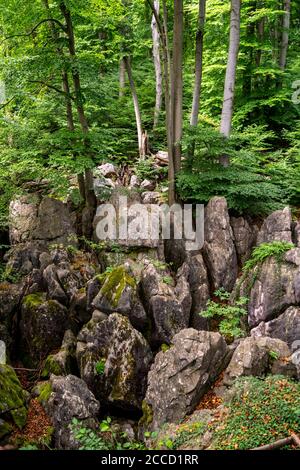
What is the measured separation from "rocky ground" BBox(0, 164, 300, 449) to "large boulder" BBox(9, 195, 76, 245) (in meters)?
0.03

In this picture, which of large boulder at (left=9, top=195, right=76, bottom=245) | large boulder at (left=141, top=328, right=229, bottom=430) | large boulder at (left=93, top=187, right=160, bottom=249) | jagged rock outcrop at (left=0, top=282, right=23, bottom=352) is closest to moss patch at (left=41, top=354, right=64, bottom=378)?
jagged rock outcrop at (left=0, top=282, right=23, bottom=352)

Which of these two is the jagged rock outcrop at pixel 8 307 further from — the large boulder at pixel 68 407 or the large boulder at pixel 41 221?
the large boulder at pixel 68 407

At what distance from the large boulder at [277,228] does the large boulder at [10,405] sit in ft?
23.3

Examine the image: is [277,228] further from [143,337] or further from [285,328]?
[143,337]

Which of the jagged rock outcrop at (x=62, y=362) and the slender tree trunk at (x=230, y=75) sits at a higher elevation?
the slender tree trunk at (x=230, y=75)

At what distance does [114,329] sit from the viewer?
8.13 meters

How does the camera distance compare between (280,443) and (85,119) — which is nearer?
(280,443)

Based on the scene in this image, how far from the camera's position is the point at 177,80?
36.8 feet

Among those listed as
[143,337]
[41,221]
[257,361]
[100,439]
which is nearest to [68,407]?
[100,439]

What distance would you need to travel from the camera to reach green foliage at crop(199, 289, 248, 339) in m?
8.90

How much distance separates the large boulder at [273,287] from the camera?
8680mm

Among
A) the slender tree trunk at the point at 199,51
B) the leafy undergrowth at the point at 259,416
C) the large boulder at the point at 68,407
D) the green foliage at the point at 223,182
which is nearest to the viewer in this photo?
the leafy undergrowth at the point at 259,416

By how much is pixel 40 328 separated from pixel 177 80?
819cm

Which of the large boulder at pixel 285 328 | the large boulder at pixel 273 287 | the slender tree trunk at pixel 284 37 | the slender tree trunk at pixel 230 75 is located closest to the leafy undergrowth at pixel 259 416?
the large boulder at pixel 285 328
